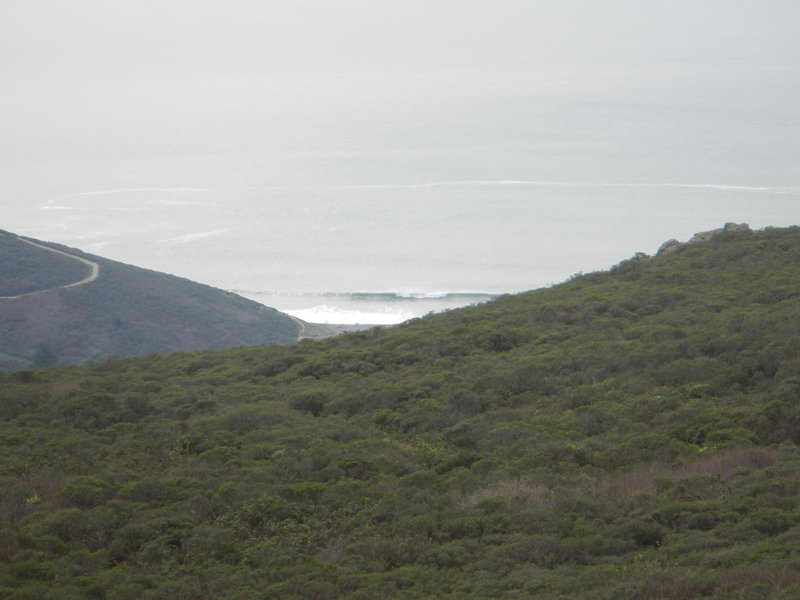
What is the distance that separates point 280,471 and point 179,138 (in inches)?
4301

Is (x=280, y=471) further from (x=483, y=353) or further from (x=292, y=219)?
(x=292, y=219)

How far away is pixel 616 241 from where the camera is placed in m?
66.7

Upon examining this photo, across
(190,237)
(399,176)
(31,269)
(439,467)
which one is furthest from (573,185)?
(439,467)

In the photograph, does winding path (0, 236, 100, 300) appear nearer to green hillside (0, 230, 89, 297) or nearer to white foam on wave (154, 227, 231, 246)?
green hillside (0, 230, 89, 297)

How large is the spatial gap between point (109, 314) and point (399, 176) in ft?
156

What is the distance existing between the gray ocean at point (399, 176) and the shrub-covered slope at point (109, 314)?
5623 millimetres

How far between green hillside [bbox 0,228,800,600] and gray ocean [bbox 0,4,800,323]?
112ft

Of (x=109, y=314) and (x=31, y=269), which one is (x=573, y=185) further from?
(x=31, y=269)

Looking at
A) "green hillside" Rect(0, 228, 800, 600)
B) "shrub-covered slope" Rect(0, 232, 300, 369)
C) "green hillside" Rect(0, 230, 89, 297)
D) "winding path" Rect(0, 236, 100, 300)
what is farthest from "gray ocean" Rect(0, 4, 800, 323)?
"green hillside" Rect(0, 228, 800, 600)

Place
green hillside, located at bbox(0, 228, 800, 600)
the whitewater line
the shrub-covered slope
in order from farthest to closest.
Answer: the whitewater line < the shrub-covered slope < green hillside, located at bbox(0, 228, 800, 600)

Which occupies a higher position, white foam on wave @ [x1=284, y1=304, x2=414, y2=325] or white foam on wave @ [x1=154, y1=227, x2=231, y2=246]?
white foam on wave @ [x1=154, y1=227, x2=231, y2=246]

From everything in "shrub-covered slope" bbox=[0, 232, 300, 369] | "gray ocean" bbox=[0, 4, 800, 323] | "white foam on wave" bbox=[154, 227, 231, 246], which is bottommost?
"shrub-covered slope" bbox=[0, 232, 300, 369]

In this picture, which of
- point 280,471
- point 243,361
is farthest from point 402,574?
point 243,361

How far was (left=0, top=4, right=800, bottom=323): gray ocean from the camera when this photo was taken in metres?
63.9
